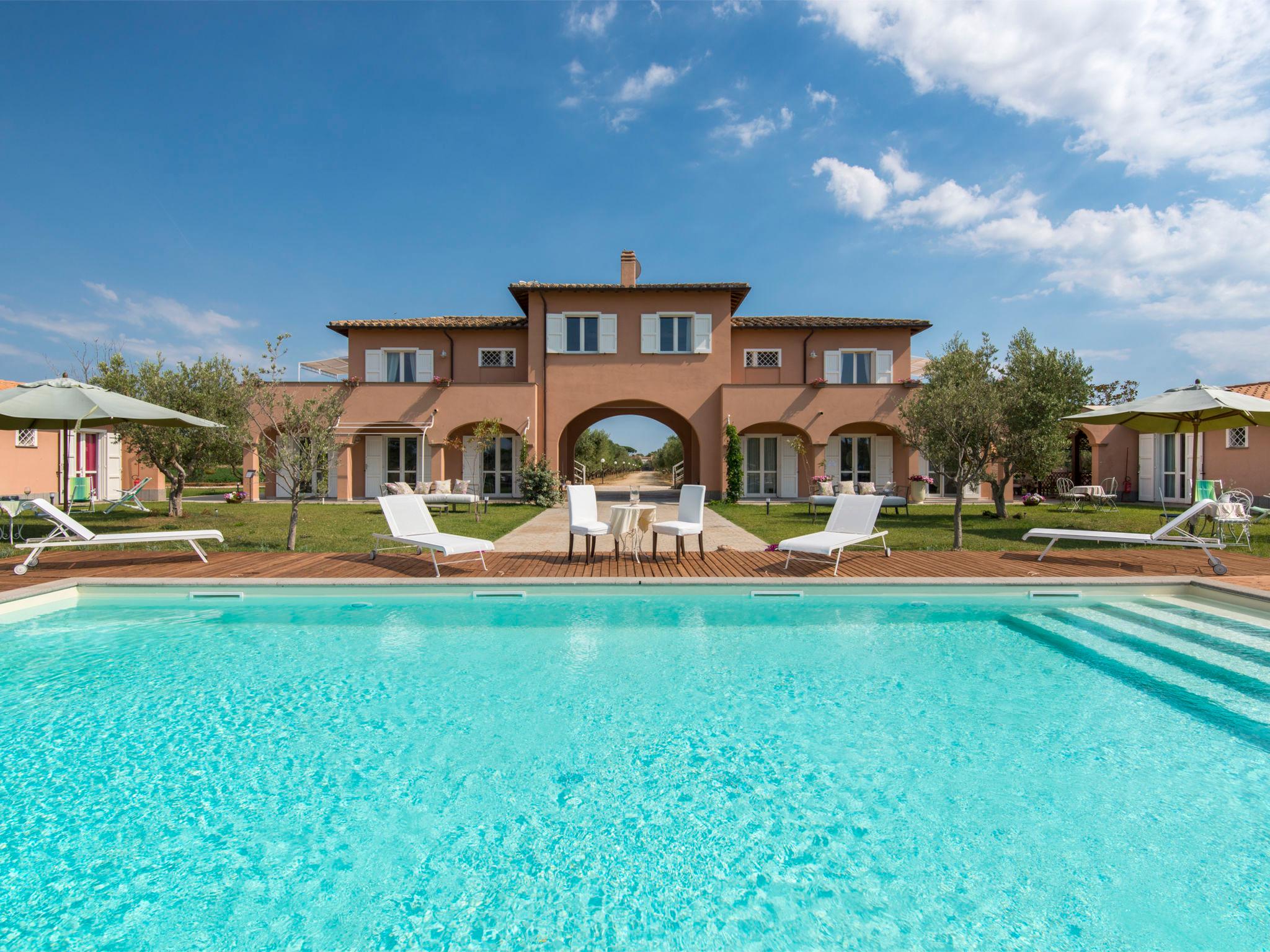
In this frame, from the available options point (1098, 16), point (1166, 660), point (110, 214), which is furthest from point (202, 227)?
point (1166, 660)

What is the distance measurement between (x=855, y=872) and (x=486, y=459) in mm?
19787

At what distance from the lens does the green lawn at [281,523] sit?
1039 centimetres

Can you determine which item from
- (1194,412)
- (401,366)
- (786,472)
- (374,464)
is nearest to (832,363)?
(786,472)

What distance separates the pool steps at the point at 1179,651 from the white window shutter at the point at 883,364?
52.5 feet

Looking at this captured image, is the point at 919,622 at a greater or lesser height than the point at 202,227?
lesser

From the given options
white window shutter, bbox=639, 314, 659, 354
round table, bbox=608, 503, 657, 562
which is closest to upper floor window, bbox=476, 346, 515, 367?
white window shutter, bbox=639, 314, 659, 354

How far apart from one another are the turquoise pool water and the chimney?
57.3 feet

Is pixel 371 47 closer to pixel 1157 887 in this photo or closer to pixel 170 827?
pixel 170 827

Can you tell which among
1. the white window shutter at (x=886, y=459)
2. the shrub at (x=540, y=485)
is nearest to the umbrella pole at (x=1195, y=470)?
the white window shutter at (x=886, y=459)

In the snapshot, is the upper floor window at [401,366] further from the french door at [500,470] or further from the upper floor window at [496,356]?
the french door at [500,470]

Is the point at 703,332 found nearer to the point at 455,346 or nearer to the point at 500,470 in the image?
the point at 500,470

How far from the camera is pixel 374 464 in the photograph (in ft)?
68.9

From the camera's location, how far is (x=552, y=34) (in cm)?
1170

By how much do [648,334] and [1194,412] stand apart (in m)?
14.0
